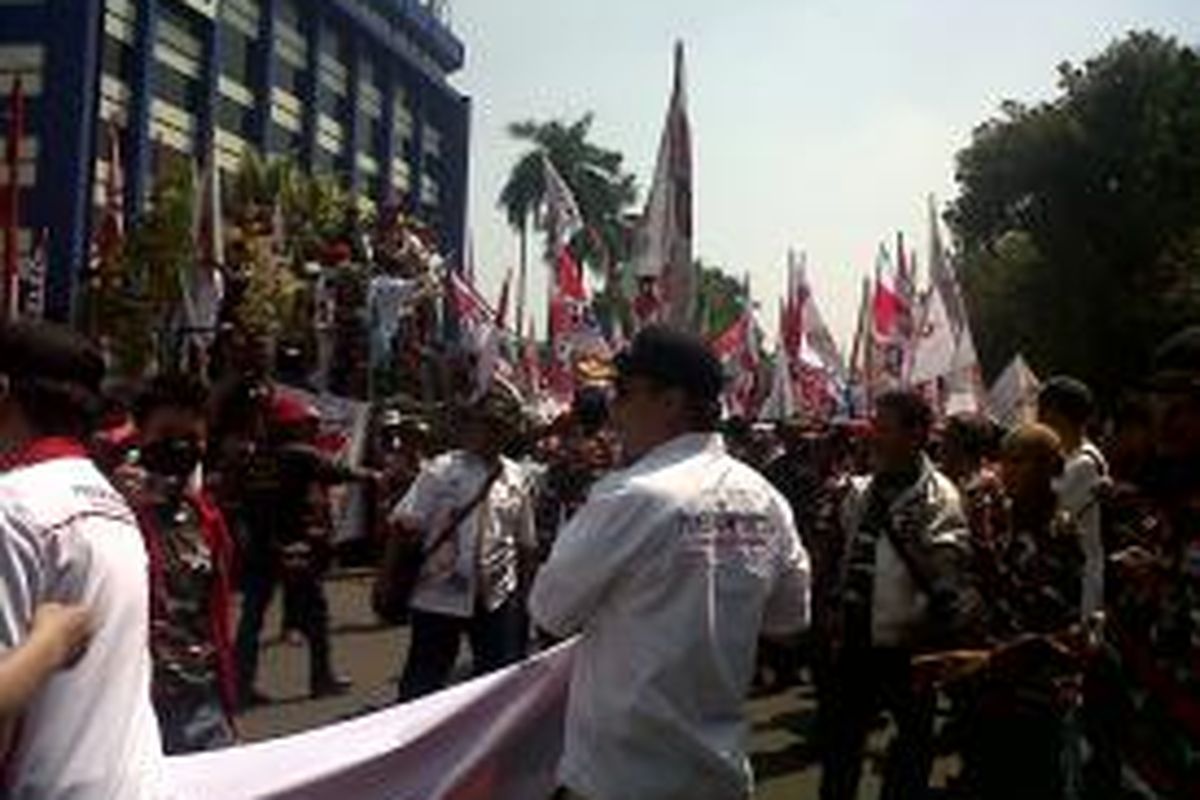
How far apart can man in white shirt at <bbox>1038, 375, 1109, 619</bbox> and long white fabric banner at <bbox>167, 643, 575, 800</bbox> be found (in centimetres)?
178

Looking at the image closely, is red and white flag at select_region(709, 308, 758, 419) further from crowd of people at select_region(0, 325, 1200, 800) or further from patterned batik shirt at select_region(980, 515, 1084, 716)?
patterned batik shirt at select_region(980, 515, 1084, 716)

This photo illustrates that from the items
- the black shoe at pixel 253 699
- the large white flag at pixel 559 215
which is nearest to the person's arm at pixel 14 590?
the black shoe at pixel 253 699

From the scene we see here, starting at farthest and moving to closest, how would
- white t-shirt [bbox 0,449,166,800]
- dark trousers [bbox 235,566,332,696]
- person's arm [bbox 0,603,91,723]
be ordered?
dark trousers [bbox 235,566,332,696], white t-shirt [bbox 0,449,166,800], person's arm [bbox 0,603,91,723]

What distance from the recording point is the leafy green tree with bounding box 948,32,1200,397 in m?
52.6

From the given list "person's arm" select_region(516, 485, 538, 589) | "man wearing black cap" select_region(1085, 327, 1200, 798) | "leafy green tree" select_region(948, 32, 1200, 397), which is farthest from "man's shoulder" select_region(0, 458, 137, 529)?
"leafy green tree" select_region(948, 32, 1200, 397)

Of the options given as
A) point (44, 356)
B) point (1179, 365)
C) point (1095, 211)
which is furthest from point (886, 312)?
point (1095, 211)

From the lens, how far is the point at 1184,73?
5397 cm

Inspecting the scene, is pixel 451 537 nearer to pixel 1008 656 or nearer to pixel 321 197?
pixel 1008 656

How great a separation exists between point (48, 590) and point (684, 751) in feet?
5.80

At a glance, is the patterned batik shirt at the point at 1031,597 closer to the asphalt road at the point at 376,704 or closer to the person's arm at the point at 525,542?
the person's arm at the point at 525,542

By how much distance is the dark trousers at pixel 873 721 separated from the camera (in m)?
7.80

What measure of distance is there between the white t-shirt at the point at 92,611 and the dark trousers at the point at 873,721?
4.74 meters

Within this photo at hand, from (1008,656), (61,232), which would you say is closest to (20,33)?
(61,232)

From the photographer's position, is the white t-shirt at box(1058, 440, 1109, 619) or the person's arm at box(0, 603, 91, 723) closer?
the person's arm at box(0, 603, 91, 723)
